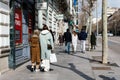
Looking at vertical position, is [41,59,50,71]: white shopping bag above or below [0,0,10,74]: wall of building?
below

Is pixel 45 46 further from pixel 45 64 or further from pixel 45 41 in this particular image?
pixel 45 64

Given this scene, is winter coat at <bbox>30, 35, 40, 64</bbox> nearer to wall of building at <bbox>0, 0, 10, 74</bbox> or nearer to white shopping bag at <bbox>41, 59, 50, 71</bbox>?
white shopping bag at <bbox>41, 59, 50, 71</bbox>

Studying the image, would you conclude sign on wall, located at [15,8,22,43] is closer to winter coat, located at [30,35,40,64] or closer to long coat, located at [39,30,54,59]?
winter coat, located at [30,35,40,64]

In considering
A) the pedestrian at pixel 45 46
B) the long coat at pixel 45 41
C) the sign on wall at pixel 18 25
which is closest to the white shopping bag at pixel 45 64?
the pedestrian at pixel 45 46

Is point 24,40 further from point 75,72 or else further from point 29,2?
point 75,72

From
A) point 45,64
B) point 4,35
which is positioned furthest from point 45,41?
point 4,35

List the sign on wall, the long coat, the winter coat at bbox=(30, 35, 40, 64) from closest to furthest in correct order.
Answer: the long coat, the winter coat at bbox=(30, 35, 40, 64), the sign on wall

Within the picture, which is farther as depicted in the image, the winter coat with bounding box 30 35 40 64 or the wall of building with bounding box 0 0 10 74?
the winter coat with bounding box 30 35 40 64

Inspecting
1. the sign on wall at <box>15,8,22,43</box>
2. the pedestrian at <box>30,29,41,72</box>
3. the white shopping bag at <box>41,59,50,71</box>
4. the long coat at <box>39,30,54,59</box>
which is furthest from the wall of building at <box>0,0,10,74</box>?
the sign on wall at <box>15,8,22,43</box>

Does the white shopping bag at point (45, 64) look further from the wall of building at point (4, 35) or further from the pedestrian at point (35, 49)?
the wall of building at point (4, 35)

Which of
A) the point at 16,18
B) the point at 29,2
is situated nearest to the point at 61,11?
the point at 29,2

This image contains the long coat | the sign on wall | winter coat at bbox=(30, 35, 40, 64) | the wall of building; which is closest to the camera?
the wall of building

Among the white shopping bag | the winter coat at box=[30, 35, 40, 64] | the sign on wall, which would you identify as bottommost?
the white shopping bag

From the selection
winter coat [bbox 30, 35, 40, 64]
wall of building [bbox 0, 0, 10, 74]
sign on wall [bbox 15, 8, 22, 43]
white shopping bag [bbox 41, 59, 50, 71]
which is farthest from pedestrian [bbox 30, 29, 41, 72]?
sign on wall [bbox 15, 8, 22, 43]
